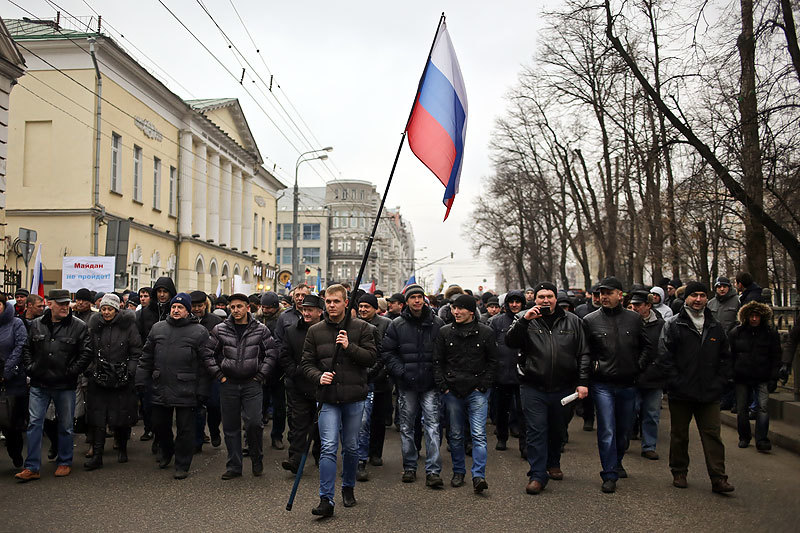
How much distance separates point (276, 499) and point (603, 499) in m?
3.11

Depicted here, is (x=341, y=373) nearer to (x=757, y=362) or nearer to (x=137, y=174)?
(x=757, y=362)

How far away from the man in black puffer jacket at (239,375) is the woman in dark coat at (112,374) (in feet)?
3.57

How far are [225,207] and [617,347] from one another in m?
45.2

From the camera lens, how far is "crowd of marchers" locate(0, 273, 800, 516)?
7082 mm

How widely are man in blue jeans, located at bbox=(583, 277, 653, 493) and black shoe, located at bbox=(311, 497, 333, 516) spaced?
2.90 metres

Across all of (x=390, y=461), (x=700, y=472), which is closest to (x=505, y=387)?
(x=390, y=461)

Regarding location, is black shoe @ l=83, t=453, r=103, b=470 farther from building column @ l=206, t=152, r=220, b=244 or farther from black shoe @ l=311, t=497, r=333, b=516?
building column @ l=206, t=152, r=220, b=244

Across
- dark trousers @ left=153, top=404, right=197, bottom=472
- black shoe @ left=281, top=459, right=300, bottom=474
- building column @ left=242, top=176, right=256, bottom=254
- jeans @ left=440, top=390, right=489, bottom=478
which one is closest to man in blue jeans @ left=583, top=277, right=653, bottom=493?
jeans @ left=440, top=390, right=489, bottom=478

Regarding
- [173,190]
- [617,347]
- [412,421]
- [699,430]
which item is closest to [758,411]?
[699,430]

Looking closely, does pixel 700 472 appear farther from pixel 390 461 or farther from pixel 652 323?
pixel 390 461

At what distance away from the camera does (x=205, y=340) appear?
8172mm

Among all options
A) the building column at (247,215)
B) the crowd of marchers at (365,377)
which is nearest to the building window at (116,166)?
the building column at (247,215)

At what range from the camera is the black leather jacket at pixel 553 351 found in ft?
23.9

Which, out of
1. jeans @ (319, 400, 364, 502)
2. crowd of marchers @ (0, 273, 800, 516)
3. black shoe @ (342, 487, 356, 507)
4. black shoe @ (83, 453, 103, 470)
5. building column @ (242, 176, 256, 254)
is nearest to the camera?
jeans @ (319, 400, 364, 502)
